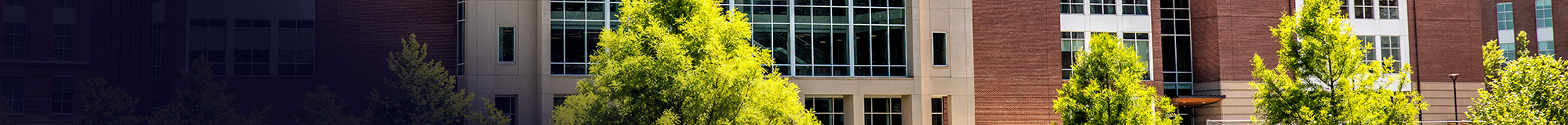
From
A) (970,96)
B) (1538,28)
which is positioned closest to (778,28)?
(970,96)

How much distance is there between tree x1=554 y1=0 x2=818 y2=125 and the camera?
1756 cm

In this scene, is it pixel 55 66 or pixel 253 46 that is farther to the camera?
pixel 55 66

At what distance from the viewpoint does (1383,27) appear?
32.6m

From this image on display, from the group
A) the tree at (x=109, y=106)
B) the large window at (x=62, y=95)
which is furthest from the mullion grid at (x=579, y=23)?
the large window at (x=62, y=95)

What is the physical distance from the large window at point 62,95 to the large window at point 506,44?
36.5 ft

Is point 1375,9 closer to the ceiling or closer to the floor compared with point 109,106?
closer to the ceiling

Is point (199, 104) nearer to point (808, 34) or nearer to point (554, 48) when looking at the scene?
point (554, 48)

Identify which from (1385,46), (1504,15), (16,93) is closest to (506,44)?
(16,93)

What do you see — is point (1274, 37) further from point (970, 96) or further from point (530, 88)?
point (530, 88)

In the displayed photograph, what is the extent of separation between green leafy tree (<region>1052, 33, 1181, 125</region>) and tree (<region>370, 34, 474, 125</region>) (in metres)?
10.9

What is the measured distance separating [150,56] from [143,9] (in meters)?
1.21

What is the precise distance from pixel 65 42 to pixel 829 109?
17174 mm

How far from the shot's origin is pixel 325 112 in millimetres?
23844

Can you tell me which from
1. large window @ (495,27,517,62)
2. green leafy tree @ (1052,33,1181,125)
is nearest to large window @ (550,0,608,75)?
large window @ (495,27,517,62)
